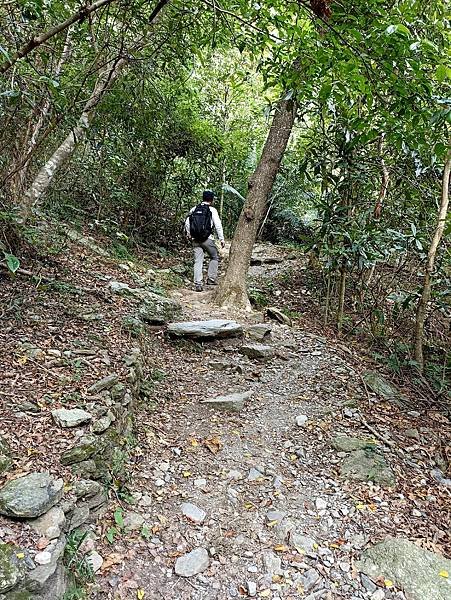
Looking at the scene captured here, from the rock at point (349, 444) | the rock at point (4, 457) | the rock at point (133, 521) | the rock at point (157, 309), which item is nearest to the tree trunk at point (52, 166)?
the rock at point (157, 309)

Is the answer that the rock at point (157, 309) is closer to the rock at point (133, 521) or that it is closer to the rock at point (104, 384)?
the rock at point (104, 384)

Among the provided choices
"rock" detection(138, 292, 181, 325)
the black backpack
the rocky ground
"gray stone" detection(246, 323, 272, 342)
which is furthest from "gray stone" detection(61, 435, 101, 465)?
the black backpack

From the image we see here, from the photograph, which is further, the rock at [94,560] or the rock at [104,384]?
the rock at [104,384]

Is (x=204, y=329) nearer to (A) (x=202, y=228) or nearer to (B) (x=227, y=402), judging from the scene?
(B) (x=227, y=402)

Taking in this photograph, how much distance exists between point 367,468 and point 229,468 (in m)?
1.06

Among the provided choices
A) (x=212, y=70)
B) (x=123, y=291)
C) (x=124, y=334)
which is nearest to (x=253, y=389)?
(x=124, y=334)

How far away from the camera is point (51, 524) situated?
6.63 ft

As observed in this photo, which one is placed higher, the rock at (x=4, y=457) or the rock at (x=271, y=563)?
the rock at (x=4, y=457)

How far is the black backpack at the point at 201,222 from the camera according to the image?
267 inches

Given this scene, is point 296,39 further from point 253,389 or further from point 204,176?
point 204,176

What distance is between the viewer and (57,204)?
6.75 meters

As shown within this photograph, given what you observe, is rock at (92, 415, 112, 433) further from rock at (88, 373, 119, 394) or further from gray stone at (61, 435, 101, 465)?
rock at (88, 373, 119, 394)

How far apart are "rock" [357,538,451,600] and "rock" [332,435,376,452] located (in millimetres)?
871

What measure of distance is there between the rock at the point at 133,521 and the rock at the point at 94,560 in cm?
29
